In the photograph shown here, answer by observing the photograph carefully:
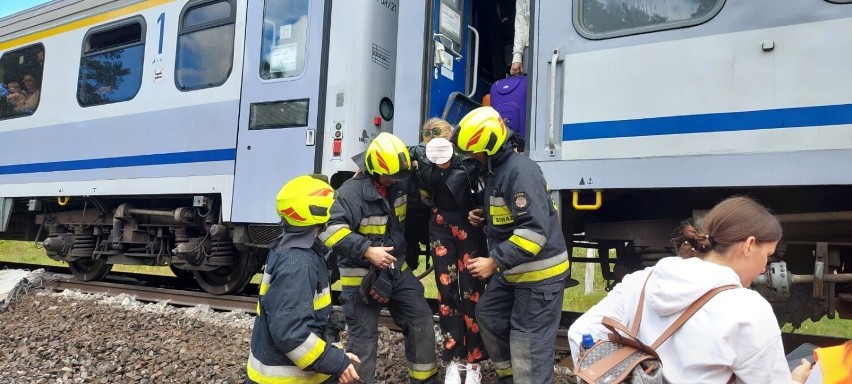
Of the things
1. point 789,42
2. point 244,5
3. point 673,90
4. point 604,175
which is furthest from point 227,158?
point 789,42

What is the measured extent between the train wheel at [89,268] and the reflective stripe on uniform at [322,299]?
6040 mm

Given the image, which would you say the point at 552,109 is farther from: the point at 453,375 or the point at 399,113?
the point at 453,375

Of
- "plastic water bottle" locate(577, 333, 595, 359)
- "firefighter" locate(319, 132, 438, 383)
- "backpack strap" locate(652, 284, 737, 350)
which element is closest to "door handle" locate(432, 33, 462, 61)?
"firefighter" locate(319, 132, 438, 383)

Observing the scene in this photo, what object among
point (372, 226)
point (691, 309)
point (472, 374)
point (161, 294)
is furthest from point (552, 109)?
point (161, 294)

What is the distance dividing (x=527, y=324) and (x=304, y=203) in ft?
4.25

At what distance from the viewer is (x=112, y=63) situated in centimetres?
674

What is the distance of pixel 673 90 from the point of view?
336 cm

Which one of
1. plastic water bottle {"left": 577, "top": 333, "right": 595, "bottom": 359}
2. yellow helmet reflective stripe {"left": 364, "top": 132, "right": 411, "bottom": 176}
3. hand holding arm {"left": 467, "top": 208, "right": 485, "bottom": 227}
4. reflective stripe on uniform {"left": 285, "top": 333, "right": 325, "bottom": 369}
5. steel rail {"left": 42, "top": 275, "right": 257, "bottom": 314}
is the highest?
yellow helmet reflective stripe {"left": 364, "top": 132, "right": 411, "bottom": 176}

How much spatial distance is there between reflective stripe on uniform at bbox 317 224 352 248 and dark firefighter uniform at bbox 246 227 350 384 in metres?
0.56

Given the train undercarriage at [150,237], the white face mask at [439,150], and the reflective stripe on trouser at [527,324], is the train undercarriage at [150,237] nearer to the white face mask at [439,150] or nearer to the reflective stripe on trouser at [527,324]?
the white face mask at [439,150]

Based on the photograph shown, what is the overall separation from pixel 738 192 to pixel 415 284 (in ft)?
6.23

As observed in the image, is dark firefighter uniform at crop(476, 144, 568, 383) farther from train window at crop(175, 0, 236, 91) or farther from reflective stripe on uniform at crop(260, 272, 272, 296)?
train window at crop(175, 0, 236, 91)

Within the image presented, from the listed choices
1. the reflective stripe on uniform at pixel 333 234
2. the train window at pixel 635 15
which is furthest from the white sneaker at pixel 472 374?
the train window at pixel 635 15

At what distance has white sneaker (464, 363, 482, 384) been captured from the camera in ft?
11.3
